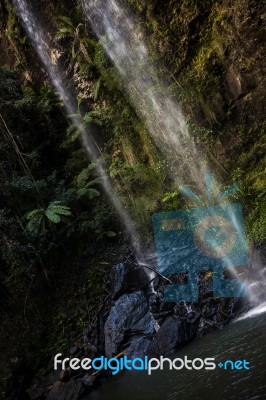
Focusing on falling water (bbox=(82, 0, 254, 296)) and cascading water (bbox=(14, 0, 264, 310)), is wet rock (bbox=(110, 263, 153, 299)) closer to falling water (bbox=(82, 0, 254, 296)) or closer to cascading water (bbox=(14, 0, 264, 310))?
cascading water (bbox=(14, 0, 264, 310))

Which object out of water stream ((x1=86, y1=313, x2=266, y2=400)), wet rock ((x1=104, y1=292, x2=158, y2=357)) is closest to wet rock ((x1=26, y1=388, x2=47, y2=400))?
water stream ((x1=86, y1=313, x2=266, y2=400))

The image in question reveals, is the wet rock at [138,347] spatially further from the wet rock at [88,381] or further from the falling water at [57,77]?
the falling water at [57,77]

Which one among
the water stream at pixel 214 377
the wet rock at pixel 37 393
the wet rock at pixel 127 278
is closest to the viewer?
the water stream at pixel 214 377

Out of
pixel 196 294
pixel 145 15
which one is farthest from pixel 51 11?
pixel 196 294

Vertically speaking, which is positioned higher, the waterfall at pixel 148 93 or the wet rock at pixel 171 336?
the waterfall at pixel 148 93

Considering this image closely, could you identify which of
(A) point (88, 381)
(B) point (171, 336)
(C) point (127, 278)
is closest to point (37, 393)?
(A) point (88, 381)

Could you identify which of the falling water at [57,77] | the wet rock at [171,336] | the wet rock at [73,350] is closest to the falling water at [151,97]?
the falling water at [57,77]

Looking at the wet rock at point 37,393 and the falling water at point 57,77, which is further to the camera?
the falling water at point 57,77
